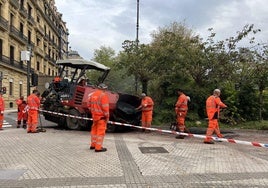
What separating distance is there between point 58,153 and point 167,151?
8.78 feet

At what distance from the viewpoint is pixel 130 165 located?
23.8 feet

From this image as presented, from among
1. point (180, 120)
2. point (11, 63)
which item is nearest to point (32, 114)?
point (180, 120)

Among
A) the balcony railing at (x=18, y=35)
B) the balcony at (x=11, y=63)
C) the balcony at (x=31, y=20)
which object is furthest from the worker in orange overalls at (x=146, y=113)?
the balcony at (x=31, y=20)

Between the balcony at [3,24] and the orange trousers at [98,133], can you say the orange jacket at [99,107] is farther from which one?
the balcony at [3,24]

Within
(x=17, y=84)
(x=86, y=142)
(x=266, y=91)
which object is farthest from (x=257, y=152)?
(x=17, y=84)

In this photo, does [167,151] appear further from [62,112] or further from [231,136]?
[62,112]

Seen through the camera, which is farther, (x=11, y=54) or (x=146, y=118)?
(x=11, y=54)

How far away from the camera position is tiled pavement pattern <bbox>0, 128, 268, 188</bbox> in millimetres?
6017

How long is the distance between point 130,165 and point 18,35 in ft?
127

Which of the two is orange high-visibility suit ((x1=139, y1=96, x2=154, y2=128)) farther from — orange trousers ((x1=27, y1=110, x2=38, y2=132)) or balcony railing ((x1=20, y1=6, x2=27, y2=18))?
balcony railing ((x1=20, y1=6, x2=27, y2=18))

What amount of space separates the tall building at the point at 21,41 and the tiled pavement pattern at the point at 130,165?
12829mm

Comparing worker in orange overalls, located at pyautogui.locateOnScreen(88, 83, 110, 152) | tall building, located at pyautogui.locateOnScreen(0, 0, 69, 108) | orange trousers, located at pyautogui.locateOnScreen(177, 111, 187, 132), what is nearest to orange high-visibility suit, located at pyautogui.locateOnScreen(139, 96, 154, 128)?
orange trousers, located at pyautogui.locateOnScreen(177, 111, 187, 132)

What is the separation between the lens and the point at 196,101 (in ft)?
52.3

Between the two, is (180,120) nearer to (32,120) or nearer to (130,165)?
(130,165)
